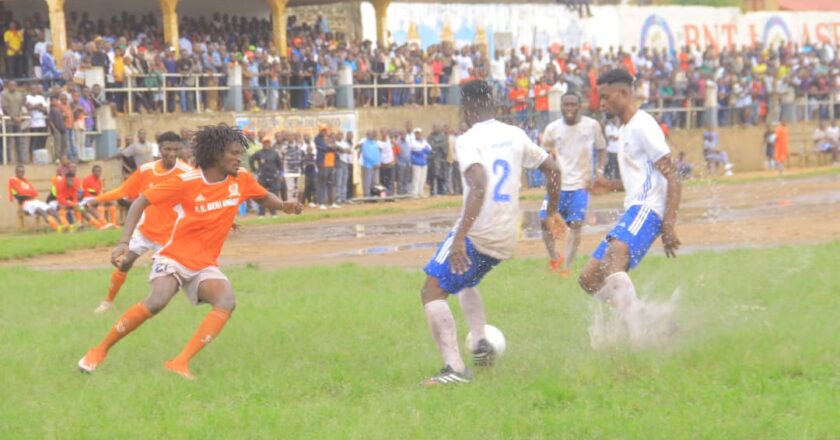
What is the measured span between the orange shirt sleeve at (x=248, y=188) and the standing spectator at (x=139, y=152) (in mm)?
15975

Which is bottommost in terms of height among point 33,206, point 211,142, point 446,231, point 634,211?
point 446,231

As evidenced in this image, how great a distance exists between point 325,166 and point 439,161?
3.85m

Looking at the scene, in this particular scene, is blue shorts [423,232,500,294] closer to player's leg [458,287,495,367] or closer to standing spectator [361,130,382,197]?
player's leg [458,287,495,367]

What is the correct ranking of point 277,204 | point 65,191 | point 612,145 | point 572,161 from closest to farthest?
point 277,204
point 572,161
point 65,191
point 612,145

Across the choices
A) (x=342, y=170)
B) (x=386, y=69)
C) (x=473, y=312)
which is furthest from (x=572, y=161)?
(x=386, y=69)

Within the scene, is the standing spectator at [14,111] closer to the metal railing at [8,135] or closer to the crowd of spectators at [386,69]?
the metal railing at [8,135]

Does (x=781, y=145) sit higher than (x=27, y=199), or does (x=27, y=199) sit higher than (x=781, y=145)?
(x=27, y=199)

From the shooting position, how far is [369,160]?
1157 inches

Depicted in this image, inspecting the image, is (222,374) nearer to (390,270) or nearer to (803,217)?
(390,270)

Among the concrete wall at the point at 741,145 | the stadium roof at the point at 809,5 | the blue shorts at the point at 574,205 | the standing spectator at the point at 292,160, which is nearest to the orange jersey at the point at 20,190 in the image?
the standing spectator at the point at 292,160

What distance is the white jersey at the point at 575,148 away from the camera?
13242mm

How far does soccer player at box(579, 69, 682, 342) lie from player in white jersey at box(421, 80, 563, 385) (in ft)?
2.76

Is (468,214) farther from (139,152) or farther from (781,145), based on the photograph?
(781,145)

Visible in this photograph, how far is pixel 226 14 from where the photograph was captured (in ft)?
114
